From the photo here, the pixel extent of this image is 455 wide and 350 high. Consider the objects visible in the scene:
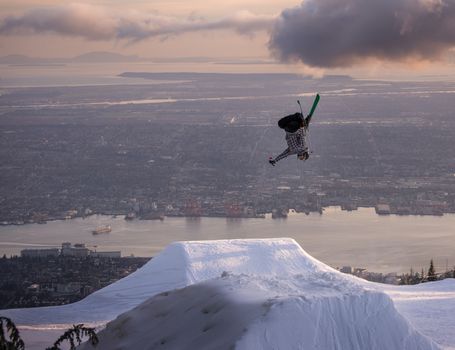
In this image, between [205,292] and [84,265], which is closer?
[205,292]

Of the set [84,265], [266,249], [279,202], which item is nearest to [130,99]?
[279,202]

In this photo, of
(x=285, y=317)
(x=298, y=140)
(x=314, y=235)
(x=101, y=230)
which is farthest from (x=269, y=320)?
(x=101, y=230)

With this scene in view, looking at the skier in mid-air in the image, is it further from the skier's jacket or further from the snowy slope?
the snowy slope

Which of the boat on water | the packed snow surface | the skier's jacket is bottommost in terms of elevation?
the packed snow surface

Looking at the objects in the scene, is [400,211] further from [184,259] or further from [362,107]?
[362,107]

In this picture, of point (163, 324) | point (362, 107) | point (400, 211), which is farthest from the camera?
point (362, 107)

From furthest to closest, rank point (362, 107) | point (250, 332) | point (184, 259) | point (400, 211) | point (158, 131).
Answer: point (362, 107) < point (158, 131) < point (400, 211) < point (184, 259) < point (250, 332)

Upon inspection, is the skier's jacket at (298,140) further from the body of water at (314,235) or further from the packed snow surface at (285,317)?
the body of water at (314,235)

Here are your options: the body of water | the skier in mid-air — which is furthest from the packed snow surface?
the body of water
